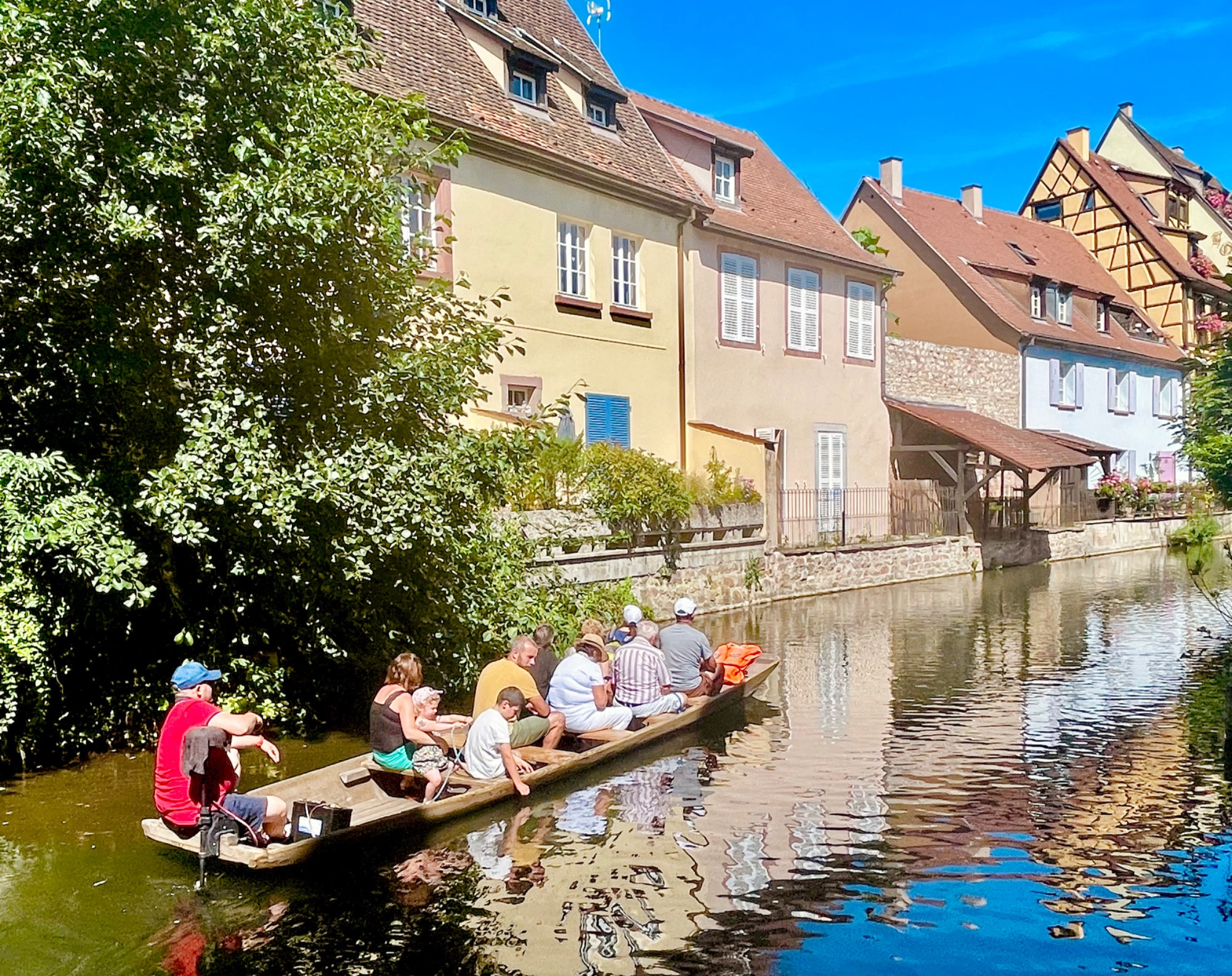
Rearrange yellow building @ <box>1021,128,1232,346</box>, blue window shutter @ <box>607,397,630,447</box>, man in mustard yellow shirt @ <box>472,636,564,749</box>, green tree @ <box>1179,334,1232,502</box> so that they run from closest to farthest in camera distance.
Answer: man in mustard yellow shirt @ <box>472,636,564,749</box>
green tree @ <box>1179,334,1232,502</box>
blue window shutter @ <box>607,397,630,447</box>
yellow building @ <box>1021,128,1232,346</box>

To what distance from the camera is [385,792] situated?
8.73 meters

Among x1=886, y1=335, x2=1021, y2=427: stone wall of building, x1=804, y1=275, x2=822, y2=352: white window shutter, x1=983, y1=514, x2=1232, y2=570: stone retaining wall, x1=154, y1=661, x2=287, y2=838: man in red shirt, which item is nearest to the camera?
x1=154, y1=661, x2=287, y2=838: man in red shirt

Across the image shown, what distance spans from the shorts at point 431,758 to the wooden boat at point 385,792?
151mm

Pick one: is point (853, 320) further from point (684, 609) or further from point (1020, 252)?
point (684, 609)

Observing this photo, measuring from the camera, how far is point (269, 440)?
389 inches

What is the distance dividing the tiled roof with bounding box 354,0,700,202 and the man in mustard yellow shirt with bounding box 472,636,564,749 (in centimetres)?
888

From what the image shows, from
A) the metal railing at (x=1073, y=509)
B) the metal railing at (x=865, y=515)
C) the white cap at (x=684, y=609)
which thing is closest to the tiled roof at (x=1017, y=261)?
the metal railing at (x=1073, y=509)

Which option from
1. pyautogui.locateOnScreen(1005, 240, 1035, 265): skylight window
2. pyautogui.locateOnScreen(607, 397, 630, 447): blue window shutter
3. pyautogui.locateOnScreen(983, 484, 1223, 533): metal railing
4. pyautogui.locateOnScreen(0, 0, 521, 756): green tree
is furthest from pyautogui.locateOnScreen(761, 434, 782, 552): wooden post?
pyautogui.locateOnScreen(1005, 240, 1035, 265): skylight window

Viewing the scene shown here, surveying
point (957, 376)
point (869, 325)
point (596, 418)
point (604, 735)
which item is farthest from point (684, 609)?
point (957, 376)

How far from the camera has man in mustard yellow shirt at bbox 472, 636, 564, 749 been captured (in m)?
9.88

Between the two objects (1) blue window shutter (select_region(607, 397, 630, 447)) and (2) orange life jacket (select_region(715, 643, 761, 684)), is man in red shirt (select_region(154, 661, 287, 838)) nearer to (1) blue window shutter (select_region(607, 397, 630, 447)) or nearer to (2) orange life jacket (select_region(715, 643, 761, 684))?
(2) orange life jacket (select_region(715, 643, 761, 684))

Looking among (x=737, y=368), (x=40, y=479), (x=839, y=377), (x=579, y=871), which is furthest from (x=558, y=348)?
(x=579, y=871)

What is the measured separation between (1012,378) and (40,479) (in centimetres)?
3016

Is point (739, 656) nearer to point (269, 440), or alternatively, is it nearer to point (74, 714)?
point (269, 440)
